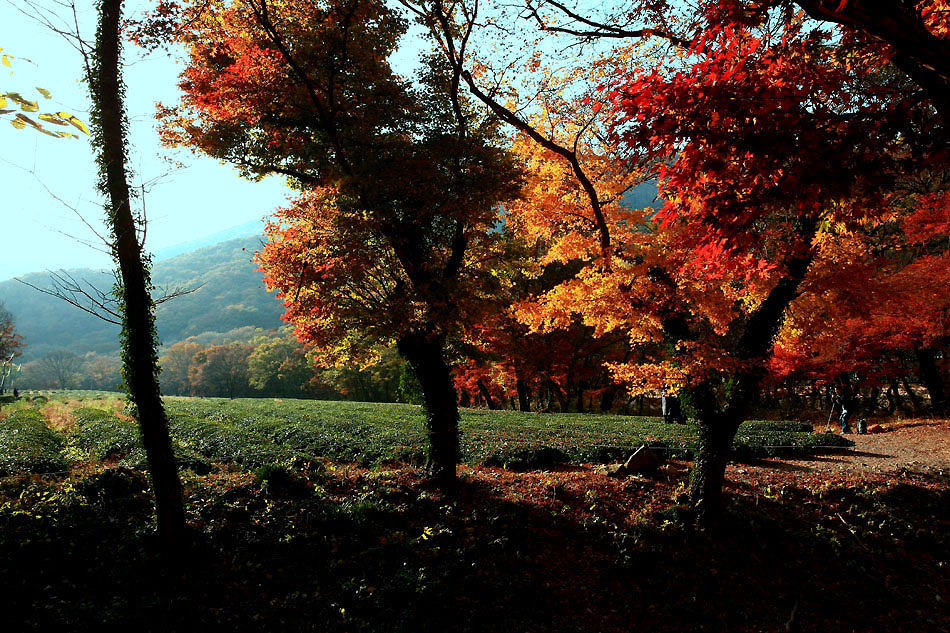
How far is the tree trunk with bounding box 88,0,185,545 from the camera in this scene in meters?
5.38

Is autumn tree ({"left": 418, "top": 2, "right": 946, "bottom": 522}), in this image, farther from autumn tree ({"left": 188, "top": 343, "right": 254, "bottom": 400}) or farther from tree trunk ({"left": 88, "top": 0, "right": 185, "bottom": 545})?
autumn tree ({"left": 188, "top": 343, "right": 254, "bottom": 400})

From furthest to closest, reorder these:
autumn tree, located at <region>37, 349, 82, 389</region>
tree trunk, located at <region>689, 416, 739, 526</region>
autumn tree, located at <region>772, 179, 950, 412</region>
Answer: autumn tree, located at <region>37, 349, 82, 389</region>
tree trunk, located at <region>689, 416, 739, 526</region>
autumn tree, located at <region>772, 179, 950, 412</region>

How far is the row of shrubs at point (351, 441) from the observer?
11.3 metres

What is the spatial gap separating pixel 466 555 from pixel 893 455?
585 inches

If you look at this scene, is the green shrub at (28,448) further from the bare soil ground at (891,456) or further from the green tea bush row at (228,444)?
the bare soil ground at (891,456)

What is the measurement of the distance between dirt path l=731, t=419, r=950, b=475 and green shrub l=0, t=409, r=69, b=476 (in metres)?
15.0

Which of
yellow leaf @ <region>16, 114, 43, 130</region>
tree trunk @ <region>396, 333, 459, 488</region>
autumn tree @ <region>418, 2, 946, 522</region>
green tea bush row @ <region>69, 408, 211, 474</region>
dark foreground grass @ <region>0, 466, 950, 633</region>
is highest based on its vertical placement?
autumn tree @ <region>418, 2, 946, 522</region>

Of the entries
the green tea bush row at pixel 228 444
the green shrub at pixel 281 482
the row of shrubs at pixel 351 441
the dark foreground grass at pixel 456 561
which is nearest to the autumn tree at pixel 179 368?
the row of shrubs at pixel 351 441

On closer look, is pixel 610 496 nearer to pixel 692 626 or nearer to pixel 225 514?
pixel 692 626

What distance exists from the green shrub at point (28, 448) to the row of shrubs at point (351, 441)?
0.02 m

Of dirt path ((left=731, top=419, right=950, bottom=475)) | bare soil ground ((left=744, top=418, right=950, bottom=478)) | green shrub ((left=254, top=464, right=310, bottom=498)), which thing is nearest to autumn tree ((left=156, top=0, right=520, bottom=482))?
green shrub ((left=254, top=464, right=310, bottom=498))

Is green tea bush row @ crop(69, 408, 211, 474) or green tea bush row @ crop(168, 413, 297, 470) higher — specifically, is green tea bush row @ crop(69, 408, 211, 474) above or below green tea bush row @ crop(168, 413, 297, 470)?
above

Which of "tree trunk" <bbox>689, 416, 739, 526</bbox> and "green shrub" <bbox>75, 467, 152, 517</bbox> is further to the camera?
"tree trunk" <bbox>689, 416, 739, 526</bbox>

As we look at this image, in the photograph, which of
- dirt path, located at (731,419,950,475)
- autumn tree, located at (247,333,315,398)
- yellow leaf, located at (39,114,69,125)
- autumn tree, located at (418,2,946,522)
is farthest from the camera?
autumn tree, located at (247,333,315,398)
